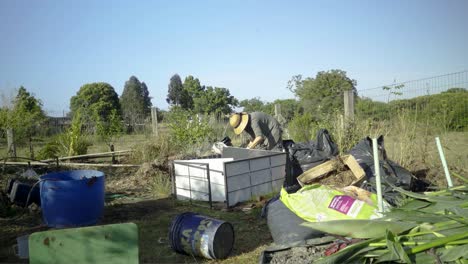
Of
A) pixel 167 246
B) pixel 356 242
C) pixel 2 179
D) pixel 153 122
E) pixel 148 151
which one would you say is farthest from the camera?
pixel 153 122

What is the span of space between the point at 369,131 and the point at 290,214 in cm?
425

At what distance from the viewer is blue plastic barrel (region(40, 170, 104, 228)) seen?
4.31 m

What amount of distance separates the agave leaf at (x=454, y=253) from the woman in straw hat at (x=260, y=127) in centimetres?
482

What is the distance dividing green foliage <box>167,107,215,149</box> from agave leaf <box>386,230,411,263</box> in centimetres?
733

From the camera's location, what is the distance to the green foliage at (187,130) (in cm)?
935

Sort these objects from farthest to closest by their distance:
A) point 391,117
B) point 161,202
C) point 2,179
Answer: point 2,179
point 391,117
point 161,202

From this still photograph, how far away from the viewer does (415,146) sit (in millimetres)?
6219

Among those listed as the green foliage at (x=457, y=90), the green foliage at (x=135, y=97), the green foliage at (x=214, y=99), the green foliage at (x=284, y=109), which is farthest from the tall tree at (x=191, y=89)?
the green foliage at (x=457, y=90)

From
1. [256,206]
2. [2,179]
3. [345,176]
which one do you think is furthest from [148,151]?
[345,176]

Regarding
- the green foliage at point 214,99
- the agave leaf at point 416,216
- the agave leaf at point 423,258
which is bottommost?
the agave leaf at point 423,258

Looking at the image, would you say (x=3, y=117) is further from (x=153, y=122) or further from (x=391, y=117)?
(x=391, y=117)

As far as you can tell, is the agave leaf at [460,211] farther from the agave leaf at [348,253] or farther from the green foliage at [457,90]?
the green foliage at [457,90]

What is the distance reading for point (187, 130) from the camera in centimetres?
947

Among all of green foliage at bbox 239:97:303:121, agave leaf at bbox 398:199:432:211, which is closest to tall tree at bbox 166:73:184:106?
green foliage at bbox 239:97:303:121
